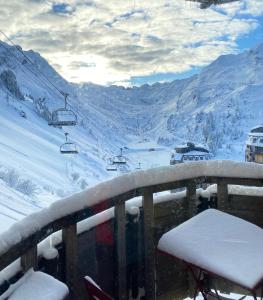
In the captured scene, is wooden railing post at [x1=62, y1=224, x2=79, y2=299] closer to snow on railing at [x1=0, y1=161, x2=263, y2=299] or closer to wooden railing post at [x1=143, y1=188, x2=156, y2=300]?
snow on railing at [x1=0, y1=161, x2=263, y2=299]

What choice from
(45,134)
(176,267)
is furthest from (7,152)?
(176,267)

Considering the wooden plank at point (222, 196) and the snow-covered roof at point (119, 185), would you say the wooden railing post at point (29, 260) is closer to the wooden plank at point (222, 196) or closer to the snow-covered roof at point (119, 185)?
the snow-covered roof at point (119, 185)

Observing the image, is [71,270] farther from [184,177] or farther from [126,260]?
[184,177]

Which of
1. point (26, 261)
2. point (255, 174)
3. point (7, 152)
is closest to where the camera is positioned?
point (26, 261)

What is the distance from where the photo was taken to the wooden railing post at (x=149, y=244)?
3086 mm

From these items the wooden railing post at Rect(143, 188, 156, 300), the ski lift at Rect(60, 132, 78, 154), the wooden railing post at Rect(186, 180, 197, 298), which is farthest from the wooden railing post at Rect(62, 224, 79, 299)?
the ski lift at Rect(60, 132, 78, 154)

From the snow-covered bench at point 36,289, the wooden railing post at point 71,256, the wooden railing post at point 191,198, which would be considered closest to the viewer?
the snow-covered bench at point 36,289

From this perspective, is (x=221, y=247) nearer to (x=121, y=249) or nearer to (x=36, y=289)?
(x=121, y=249)

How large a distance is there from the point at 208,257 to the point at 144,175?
0.79 metres

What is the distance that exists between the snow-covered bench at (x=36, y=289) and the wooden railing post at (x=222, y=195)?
68.9 inches

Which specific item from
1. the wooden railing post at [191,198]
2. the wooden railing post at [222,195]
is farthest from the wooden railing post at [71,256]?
the wooden railing post at [222,195]

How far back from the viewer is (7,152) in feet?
264

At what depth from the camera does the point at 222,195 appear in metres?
3.41

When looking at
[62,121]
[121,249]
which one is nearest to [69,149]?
[62,121]
